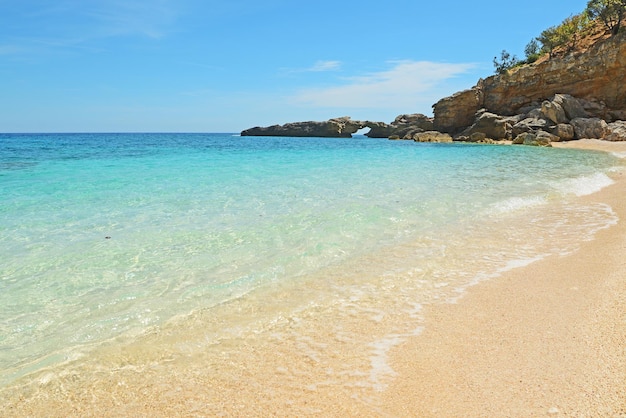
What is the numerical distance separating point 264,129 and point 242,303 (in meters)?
101

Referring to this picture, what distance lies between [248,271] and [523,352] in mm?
3671

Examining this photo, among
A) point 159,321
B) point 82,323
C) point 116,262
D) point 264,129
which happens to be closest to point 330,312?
point 159,321

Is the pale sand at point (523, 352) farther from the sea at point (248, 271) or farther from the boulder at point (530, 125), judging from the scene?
the boulder at point (530, 125)

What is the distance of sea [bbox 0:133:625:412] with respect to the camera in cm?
368

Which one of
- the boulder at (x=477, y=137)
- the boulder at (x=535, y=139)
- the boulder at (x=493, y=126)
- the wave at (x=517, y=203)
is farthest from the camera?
the boulder at (x=477, y=137)

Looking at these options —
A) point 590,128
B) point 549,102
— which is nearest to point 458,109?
point 549,102

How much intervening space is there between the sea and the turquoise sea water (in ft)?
0.10

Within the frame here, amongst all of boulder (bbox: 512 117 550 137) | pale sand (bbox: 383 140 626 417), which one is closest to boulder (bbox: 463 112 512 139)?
boulder (bbox: 512 117 550 137)

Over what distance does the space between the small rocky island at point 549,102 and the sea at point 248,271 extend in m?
34.3

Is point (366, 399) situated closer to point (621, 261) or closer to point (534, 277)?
point (534, 277)

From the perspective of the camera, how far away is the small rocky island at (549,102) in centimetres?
4044

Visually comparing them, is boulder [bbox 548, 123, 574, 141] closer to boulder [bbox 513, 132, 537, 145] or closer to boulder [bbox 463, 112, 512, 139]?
boulder [bbox 513, 132, 537, 145]

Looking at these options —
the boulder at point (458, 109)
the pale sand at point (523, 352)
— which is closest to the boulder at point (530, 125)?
the boulder at point (458, 109)

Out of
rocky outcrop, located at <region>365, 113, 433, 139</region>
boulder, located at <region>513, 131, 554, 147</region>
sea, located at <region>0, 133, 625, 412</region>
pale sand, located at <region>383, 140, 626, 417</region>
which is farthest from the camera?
rocky outcrop, located at <region>365, 113, 433, 139</region>
